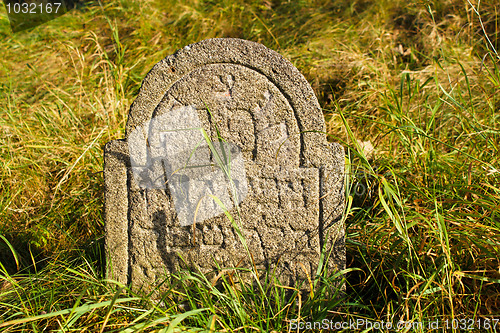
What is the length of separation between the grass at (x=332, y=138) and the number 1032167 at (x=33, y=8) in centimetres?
26

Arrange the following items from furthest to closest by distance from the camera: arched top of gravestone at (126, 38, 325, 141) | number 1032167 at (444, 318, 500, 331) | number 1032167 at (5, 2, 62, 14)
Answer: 1. number 1032167 at (5, 2, 62, 14)
2. arched top of gravestone at (126, 38, 325, 141)
3. number 1032167 at (444, 318, 500, 331)

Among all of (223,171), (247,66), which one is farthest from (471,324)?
(247,66)

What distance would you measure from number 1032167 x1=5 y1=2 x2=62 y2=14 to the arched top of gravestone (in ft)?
9.68

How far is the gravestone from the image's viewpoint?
1.42 m

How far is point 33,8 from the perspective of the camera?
12.0 ft

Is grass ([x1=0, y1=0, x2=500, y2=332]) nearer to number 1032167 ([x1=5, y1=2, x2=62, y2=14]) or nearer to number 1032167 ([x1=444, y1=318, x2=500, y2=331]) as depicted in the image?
number 1032167 ([x1=444, y1=318, x2=500, y2=331])

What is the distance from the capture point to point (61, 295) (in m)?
1.38

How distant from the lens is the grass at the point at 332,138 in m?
1.30

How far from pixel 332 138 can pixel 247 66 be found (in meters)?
1.11

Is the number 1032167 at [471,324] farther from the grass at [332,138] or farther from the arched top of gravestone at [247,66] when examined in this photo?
the arched top of gravestone at [247,66]

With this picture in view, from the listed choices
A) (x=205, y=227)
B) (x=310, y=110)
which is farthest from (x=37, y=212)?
(x=310, y=110)

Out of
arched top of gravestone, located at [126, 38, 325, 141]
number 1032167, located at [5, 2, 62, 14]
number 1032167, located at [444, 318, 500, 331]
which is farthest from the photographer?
number 1032167, located at [5, 2, 62, 14]

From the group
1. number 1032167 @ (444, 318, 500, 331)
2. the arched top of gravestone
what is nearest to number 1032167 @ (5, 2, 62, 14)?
the arched top of gravestone

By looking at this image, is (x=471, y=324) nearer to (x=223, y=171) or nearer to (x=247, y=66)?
(x=223, y=171)
